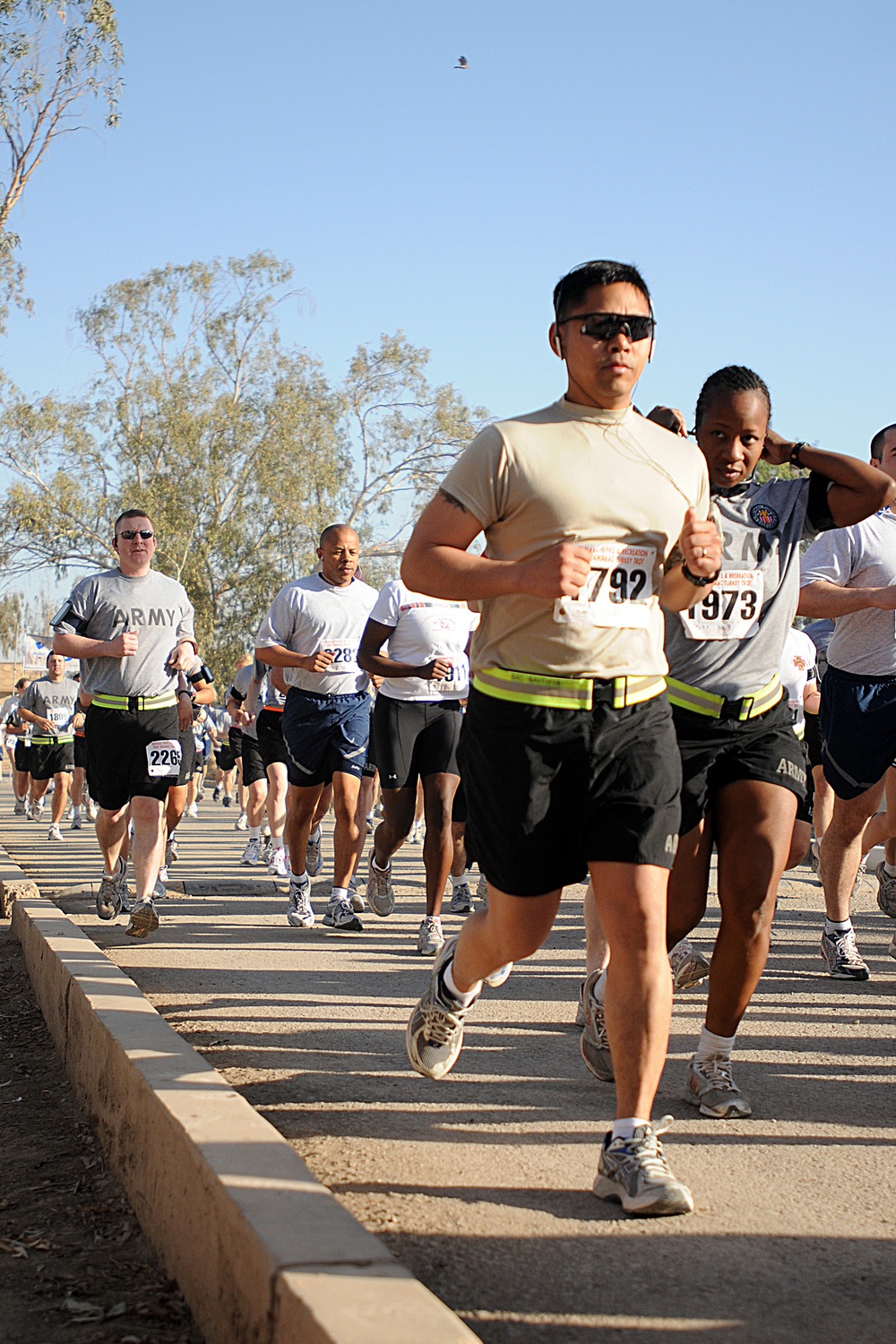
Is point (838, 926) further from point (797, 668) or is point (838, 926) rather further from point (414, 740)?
point (797, 668)

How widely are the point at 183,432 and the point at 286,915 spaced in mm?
39879

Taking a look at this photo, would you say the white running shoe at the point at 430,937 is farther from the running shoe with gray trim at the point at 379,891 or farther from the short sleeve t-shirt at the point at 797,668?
the short sleeve t-shirt at the point at 797,668

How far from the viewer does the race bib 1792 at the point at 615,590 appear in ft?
11.9

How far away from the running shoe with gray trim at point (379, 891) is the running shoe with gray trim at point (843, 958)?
2817mm

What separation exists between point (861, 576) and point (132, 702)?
3872 mm

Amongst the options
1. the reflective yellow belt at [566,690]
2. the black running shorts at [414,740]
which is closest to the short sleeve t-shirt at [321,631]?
the black running shorts at [414,740]

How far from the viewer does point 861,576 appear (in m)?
6.82

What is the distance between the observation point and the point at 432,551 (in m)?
3.74

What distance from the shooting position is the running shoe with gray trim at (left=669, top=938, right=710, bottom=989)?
234 inches

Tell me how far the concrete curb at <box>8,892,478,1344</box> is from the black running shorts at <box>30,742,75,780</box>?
49.1 feet

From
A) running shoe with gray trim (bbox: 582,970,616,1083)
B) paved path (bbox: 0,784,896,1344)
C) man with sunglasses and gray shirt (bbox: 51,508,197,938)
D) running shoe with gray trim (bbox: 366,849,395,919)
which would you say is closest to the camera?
paved path (bbox: 0,784,896,1344)

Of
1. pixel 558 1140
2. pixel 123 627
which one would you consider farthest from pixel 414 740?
pixel 558 1140

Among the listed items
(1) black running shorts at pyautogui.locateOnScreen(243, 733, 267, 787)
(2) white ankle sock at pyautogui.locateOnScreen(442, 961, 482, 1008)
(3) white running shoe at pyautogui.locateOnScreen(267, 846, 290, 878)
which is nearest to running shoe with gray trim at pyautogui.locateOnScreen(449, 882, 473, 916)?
(3) white running shoe at pyautogui.locateOnScreen(267, 846, 290, 878)

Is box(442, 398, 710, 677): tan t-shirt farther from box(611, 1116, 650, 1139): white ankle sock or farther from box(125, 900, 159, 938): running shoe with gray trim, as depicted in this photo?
box(125, 900, 159, 938): running shoe with gray trim
